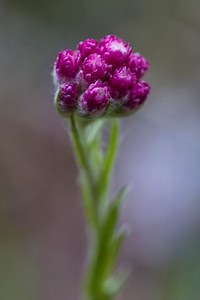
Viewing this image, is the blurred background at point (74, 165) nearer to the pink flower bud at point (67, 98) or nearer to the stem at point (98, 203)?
the stem at point (98, 203)

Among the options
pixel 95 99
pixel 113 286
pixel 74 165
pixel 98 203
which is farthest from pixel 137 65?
pixel 74 165

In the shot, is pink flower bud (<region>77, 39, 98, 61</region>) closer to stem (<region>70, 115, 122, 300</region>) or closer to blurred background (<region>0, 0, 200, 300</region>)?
stem (<region>70, 115, 122, 300</region>)

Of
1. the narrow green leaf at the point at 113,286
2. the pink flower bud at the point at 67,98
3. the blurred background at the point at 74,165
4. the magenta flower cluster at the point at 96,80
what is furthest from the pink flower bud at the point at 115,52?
the blurred background at the point at 74,165

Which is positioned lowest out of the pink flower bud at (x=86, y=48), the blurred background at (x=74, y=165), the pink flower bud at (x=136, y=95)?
the blurred background at (x=74, y=165)

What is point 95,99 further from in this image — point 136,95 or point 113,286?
point 113,286

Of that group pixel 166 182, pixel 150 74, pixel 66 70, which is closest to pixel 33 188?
pixel 166 182

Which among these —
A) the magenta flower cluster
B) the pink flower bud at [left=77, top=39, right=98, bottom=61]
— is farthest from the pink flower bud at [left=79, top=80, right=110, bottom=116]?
the pink flower bud at [left=77, top=39, right=98, bottom=61]
